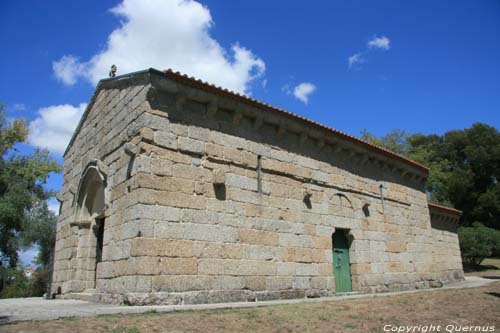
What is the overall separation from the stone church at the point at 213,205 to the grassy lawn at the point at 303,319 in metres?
→ 1.48

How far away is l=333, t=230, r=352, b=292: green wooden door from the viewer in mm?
10094

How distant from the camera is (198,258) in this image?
7.34 metres

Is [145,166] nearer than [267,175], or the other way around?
[145,166]

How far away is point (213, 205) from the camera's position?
7863mm

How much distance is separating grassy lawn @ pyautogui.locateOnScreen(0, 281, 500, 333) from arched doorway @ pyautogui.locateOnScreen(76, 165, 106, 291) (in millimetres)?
4715

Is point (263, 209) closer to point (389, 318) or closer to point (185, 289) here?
point (185, 289)

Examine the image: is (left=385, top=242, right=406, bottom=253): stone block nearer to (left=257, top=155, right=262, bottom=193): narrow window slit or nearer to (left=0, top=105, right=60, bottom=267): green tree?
(left=257, top=155, right=262, bottom=193): narrow window slit

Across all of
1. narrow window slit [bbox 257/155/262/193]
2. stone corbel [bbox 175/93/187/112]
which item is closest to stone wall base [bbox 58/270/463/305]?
narrow window slit [bbox 257/155/262/193]

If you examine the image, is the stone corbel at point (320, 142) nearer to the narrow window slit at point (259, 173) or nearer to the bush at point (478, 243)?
the narrow window slit at point (259, 173)

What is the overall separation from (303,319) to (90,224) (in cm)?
638

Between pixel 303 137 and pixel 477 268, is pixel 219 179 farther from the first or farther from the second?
pixel 477 268

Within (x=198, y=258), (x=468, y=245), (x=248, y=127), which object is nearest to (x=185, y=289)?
(x=198, y=258)

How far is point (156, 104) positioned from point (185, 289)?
3524 millimetres

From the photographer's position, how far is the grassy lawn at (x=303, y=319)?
4.60 metres
